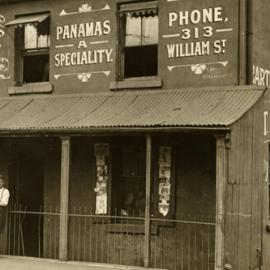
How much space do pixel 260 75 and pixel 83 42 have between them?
3.83 metres

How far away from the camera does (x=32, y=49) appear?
45.7 ft

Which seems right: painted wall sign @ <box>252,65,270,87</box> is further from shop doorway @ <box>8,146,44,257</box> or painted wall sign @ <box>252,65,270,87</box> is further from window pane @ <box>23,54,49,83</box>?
shop doorway @ <box>8,146,44,257</box>

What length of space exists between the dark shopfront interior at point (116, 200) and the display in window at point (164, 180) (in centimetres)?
6

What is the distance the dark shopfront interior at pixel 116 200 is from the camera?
1148cm

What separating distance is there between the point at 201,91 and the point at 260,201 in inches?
96.7

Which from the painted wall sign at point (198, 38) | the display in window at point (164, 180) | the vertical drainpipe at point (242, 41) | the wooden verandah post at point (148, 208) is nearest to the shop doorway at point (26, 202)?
the display in window at point (164, 180)

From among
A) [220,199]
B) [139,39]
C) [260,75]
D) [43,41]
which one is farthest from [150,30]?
[220,199]

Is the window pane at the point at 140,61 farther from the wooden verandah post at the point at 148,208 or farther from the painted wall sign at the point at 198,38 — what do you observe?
the wooden verandah post at the point at 148,208

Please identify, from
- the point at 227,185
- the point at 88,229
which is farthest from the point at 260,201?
the point at 88,229

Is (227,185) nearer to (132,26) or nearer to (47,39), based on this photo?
(132,26)

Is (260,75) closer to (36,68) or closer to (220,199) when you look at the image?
(220,199)

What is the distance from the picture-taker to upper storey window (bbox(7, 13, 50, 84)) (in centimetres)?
1362

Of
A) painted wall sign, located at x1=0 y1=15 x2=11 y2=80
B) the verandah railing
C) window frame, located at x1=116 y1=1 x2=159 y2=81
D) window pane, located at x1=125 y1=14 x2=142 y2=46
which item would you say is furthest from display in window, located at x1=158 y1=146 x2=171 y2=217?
painted wall sign, located at x1=0 y1=15 x2=11 y2=80

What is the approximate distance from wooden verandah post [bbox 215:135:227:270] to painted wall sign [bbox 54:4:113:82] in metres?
3.59
